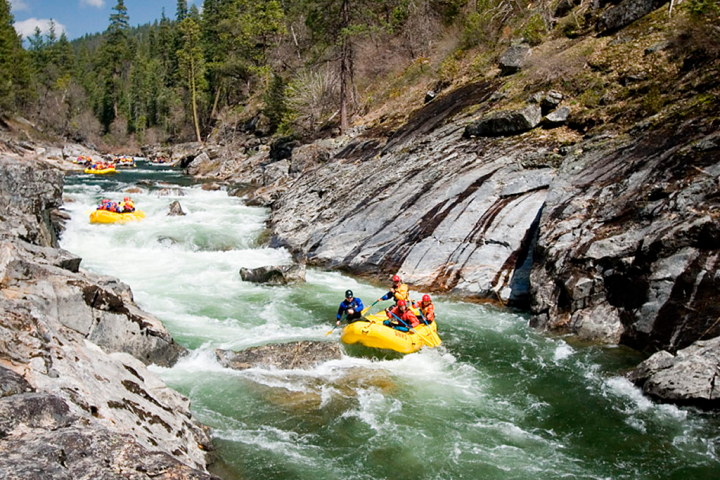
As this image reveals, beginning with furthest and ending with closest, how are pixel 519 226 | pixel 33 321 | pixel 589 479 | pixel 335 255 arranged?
pixel 335 255 → pixel 519 226 → pixel 589 479 → pixel 33 321

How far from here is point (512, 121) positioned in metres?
16.1

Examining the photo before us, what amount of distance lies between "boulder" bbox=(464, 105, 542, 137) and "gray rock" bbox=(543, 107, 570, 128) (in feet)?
1.42

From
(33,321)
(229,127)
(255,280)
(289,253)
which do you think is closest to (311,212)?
(289,253)

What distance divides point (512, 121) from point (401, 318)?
8772 millimetres

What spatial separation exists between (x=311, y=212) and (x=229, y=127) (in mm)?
34090

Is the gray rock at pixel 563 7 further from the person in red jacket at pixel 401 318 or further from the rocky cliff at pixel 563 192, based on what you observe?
the person in red jacket at pixel 401 318

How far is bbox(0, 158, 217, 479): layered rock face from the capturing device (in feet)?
11.6

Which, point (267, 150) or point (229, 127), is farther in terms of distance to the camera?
point (229, 127)

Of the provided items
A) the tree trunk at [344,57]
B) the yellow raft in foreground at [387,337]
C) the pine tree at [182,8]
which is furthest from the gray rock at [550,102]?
the pine tree at [182,8]

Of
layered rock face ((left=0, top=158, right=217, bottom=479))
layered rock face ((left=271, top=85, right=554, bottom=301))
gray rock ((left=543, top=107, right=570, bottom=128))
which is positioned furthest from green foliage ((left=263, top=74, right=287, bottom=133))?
layered rock face ((left=0, top=158, right=217, bottom=479))

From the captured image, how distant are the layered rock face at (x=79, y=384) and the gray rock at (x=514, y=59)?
16.7 metres

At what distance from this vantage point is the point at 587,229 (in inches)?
435

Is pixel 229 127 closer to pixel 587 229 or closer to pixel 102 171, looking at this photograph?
pixel 102 171

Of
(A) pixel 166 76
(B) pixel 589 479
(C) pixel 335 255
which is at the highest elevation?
(A) pixel 166 76
